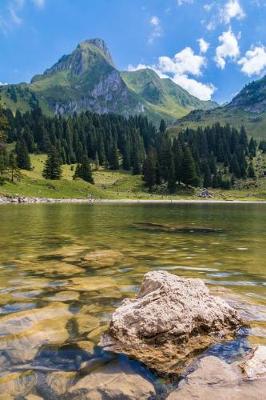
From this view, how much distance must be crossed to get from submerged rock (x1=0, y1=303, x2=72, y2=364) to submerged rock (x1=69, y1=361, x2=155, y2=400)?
1.53m

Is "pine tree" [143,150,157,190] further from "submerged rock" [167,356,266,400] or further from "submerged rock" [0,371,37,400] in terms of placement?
"submerged rock" [0,371,37,400]

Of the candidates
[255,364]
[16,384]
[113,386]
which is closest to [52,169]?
[16,384]

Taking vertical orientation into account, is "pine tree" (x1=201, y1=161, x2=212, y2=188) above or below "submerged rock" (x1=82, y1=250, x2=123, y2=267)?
above

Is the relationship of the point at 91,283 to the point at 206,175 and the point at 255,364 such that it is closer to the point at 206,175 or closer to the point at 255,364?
the point at 255,364

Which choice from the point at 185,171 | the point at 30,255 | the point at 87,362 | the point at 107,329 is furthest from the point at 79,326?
the point at 185,171

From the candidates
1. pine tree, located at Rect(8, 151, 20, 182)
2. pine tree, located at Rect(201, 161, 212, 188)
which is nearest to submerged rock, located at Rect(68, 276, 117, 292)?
pine tree, located at Rect(8, 151, 20, 182)

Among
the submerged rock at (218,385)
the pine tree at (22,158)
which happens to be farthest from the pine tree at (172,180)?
the submerged rock at (218,385)

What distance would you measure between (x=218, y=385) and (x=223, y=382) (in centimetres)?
13

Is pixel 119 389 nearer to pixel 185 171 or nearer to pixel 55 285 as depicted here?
pixel 55 285

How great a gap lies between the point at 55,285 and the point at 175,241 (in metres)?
14.4

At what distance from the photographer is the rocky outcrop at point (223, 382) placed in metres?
6.27

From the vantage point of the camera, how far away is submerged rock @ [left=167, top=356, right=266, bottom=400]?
6.25 metres

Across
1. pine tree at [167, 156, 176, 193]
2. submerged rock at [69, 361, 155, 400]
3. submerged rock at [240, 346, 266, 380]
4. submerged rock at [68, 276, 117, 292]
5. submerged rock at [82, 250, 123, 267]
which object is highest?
pine tree at [167, 156, 176, 193]

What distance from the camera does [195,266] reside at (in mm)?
18188
